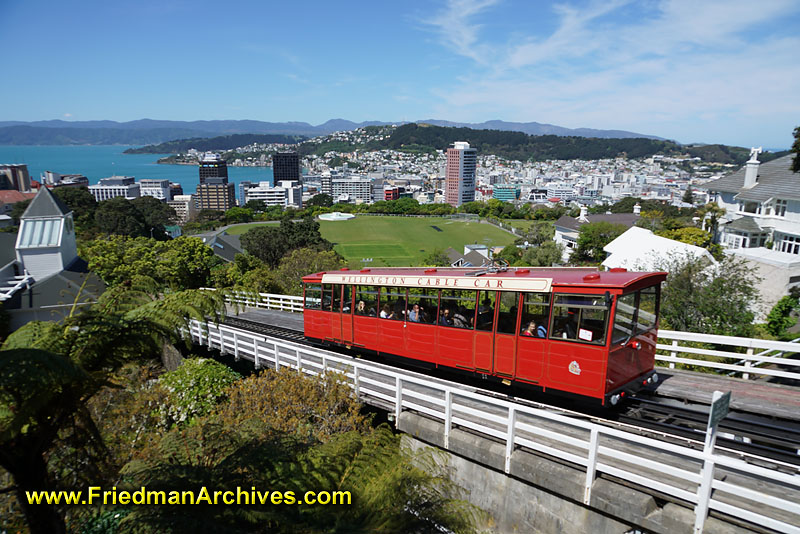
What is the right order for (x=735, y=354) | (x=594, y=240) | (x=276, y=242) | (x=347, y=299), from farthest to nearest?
(x=594, y=240)
(x=276, y=242)
(x=347, y=299)
(x=735, y=354)

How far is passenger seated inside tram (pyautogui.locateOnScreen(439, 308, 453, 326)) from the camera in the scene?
11.8 meters

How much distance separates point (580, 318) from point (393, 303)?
5328 mm

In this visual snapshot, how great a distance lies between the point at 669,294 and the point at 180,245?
32764mm

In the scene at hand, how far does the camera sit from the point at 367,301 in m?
14.0

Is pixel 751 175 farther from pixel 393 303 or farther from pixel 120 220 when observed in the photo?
pixel 120 220

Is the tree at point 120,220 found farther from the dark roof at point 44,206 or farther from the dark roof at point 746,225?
the dark roof at point 746,225

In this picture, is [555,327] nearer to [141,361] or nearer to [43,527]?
[141,361]

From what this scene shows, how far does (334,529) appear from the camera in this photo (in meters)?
5.12

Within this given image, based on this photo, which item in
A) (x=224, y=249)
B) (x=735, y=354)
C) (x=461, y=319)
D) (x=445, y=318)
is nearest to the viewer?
(x=735, y=354)

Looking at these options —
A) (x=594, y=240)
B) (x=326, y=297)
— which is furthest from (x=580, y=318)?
(x=594, y=240)

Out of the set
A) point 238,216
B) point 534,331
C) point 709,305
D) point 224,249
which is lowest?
point 238,216

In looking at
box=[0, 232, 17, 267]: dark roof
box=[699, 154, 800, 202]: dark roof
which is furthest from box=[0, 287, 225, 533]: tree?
box=[699, 154, 800, 202]: dark roof

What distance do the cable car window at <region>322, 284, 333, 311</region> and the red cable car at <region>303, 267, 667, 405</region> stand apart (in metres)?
1.67

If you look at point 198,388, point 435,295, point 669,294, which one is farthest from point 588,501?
point 669,294
